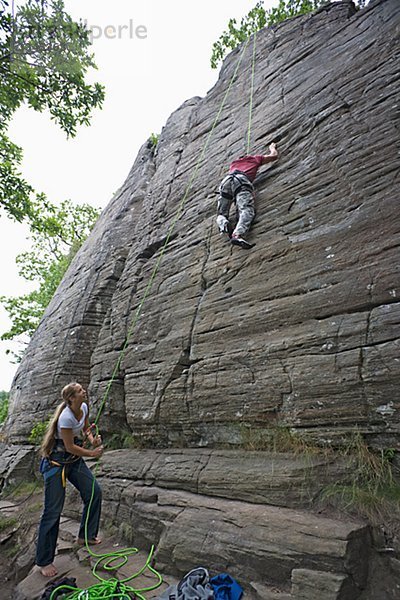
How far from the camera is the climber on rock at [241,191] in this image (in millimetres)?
6227

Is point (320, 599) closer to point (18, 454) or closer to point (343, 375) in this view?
point (343, 375)

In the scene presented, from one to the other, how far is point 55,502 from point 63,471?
355 mm

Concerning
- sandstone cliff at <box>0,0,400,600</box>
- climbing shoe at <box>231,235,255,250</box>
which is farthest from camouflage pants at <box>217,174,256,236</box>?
sandstone cliff at <box>0,0,400,600</box>

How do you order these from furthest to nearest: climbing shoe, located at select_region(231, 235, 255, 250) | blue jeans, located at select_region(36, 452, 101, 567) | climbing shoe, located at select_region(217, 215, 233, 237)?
1. climbing shoe, located at select_region(217, 215, 233, 237)
2. climbing shoe, located at select_region(231, 235, 255, 250)
3. blue jeans, located at select_region(36, 452, 101, 567)

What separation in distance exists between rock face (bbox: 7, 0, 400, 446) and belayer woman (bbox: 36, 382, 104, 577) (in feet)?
4.86

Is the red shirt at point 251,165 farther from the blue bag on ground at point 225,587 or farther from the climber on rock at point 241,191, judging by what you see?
the blue bag on ground at point 225,587

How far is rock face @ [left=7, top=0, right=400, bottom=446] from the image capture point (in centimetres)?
427

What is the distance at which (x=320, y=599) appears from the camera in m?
2.99

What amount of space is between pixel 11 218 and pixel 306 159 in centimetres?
773

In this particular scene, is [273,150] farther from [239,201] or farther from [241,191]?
[239,201]

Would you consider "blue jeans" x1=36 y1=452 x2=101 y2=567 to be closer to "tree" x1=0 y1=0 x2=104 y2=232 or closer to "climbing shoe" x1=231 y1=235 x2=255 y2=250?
"climbing shoe" x1=231 y1=235 x2=255 y2=250

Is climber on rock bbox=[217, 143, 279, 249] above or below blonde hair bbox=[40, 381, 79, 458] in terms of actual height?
above

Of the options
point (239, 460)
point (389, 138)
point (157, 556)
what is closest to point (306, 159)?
point (389, 138)

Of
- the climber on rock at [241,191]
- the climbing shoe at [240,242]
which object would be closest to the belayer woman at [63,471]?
the climbing shoe at [240,242]
